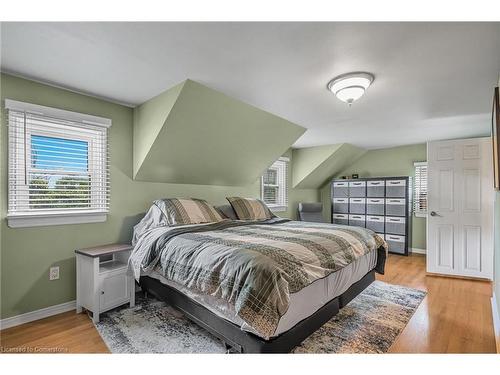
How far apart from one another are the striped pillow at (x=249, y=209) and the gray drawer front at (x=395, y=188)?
2649 mm

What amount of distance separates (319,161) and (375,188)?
1.23 metres

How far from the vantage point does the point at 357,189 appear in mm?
5387

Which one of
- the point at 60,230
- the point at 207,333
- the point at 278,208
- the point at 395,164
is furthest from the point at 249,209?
the point at 395,164

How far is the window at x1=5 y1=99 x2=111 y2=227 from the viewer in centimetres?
223

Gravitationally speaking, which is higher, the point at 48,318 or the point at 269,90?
the point at 269,90

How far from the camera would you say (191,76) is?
7.38ft

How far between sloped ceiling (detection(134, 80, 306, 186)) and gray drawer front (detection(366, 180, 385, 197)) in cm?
219

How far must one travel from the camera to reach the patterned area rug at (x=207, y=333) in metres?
1.89

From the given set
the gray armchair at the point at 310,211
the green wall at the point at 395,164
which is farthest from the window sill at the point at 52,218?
the green wall at the point at 395,164

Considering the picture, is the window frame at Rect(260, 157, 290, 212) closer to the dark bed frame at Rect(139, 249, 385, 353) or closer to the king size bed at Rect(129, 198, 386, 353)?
the king size bed at Rect(129, 198, 386, 353)

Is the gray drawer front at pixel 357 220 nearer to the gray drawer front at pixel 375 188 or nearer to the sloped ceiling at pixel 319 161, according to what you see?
the gray drawer front at pixel 375 188
